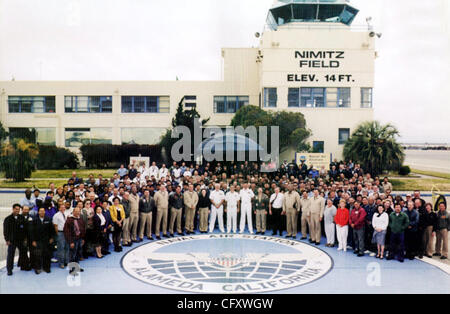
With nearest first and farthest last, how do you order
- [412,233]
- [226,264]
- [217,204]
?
[226,264], [412,233], [217,204]

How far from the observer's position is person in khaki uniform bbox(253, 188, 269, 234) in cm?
1137

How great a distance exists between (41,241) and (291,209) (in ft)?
24.1

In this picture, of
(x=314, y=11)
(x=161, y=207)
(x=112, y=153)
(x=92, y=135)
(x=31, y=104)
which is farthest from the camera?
(x=31, y=104)

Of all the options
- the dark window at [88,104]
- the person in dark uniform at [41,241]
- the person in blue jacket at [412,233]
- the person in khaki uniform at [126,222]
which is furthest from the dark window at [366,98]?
the person in dark uniform at [41,241]

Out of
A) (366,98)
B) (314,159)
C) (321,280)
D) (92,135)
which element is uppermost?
(366,98)

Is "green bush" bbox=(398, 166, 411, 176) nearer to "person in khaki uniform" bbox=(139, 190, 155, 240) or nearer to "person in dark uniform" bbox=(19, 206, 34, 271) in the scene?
"person in khaki uniform" bbox=(139, 190, 155, 240)

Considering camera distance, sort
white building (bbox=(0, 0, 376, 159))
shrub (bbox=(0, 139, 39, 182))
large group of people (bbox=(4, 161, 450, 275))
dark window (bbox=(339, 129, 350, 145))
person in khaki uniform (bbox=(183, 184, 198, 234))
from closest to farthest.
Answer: large group of people (bbox=(4, 161, 450, 275))
person in khaki uniform (bbox=(183, 184, 198, 234))
shrub (bbox=(0, 139, 39, 182))
white building (bbox=(0, 0, 376, 159))
dark window (bbox=(339, 129, 350, 145))

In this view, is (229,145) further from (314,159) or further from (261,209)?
(261,209)

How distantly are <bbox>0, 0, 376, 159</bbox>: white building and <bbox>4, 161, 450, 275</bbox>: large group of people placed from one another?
14.2 metres

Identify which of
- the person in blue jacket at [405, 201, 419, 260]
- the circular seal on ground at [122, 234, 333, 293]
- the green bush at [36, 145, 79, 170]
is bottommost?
the circular seal on ground at [122, 234, 333, 293]

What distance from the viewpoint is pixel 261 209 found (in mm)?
11414

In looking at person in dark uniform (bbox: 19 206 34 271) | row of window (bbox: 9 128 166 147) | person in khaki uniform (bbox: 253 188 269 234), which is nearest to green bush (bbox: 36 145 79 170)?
row of window (bbox: 9 128 166 147)

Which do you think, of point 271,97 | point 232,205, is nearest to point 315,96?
point 271,97

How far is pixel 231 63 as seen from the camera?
30.0m
